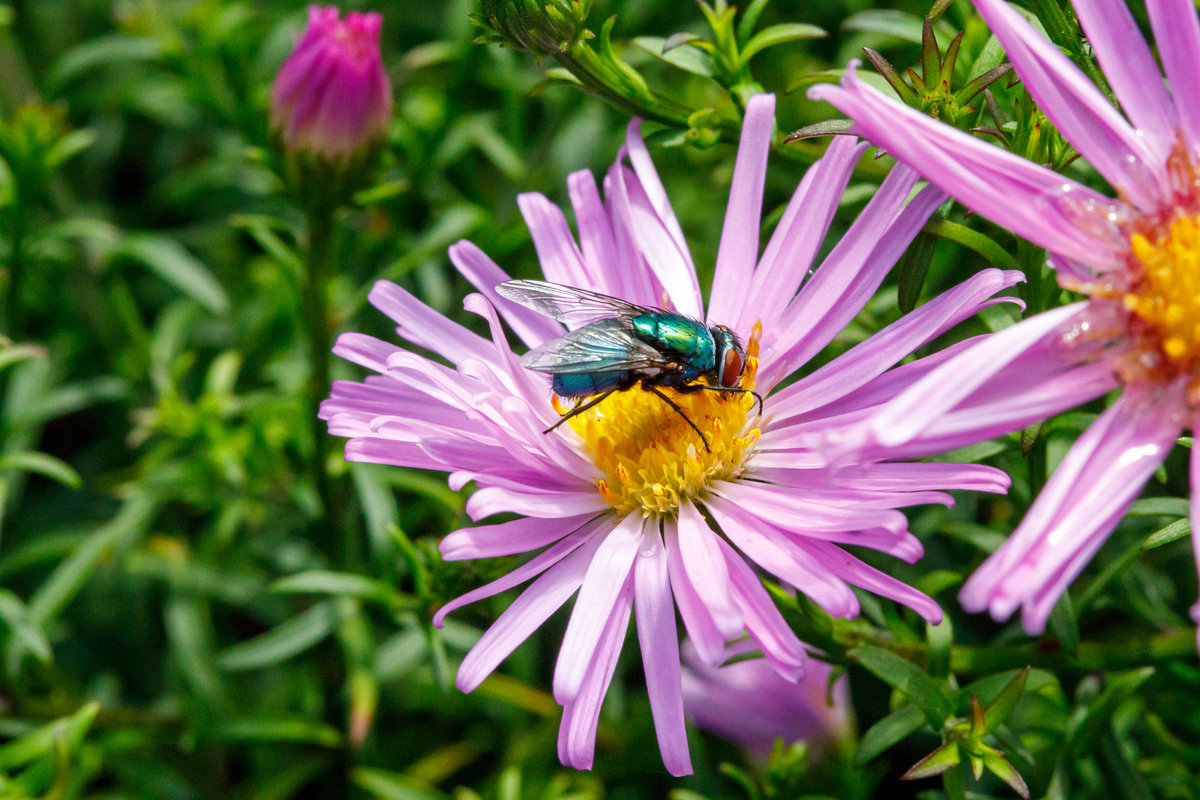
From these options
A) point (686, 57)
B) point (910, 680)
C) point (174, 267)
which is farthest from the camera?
point (174, 267)

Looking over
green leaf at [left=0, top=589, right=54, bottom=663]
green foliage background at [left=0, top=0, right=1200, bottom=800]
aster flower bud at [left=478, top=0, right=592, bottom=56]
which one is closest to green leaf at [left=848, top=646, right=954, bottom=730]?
green foliage background at [left=0, top=0, right=1200, bottom=800]

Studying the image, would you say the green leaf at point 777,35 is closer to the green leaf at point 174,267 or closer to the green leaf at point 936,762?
the green leaf at point 936,762

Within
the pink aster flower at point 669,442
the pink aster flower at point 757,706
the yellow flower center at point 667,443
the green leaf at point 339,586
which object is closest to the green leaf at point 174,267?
the green leaf at point 339,586

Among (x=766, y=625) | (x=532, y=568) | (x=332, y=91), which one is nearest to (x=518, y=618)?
(x=532, y=568)

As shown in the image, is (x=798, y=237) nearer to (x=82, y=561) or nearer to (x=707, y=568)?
(x=707, y=568)

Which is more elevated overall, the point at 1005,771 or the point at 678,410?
the point at 678,410

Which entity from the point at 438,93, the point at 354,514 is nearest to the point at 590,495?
the point at 354,514
